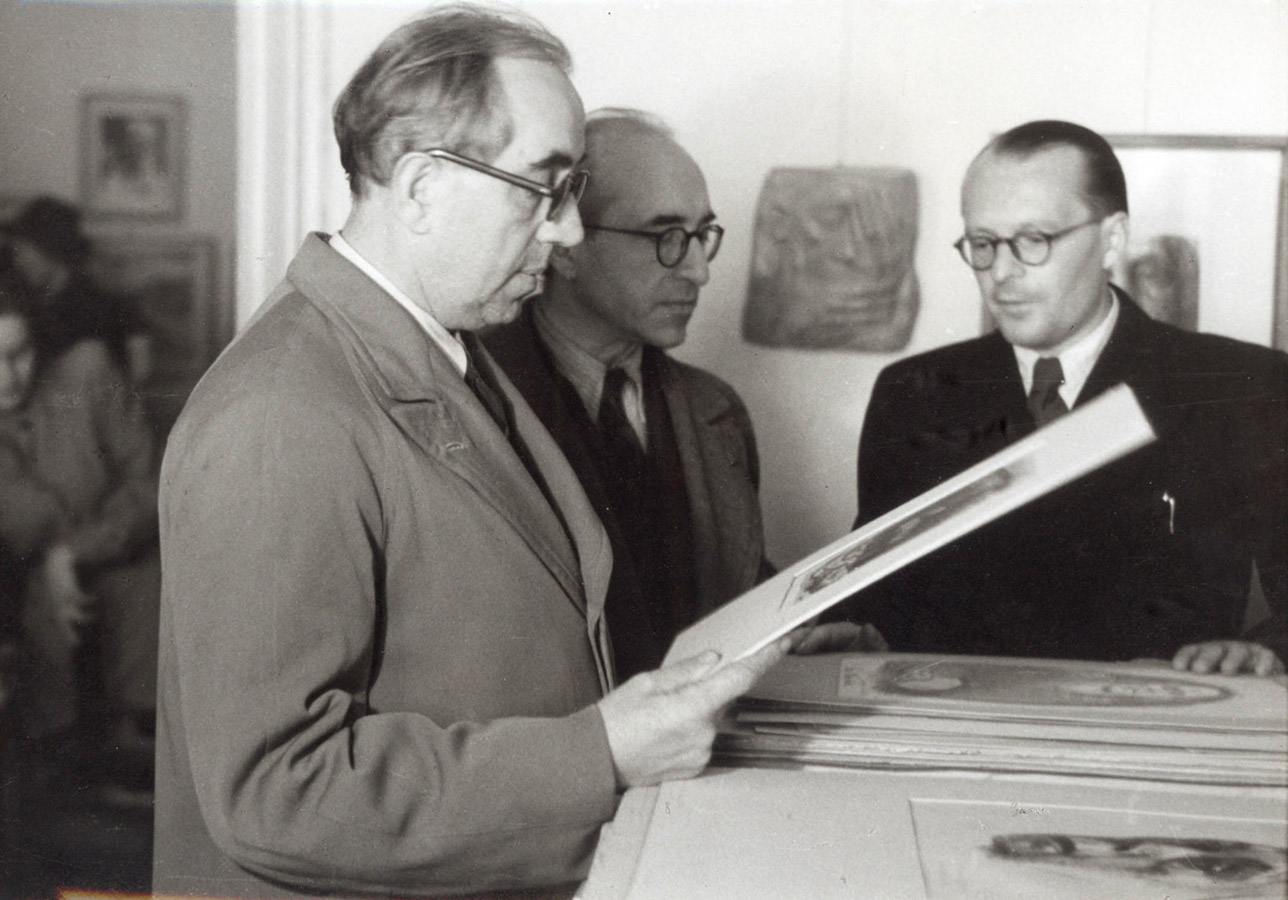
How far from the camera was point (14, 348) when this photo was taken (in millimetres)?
1604

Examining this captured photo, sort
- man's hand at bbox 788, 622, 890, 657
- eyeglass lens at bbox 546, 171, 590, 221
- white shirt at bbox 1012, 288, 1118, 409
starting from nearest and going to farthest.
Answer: eyeglass lens at bbox 546, 171, 590, 221, man's hand at bbox 788, 622, 890, 657, white shirt at bbox 1012, 288, 1118, 409

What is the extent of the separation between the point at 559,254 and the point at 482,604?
101 centimetres

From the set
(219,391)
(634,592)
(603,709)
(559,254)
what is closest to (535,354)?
(559,254)

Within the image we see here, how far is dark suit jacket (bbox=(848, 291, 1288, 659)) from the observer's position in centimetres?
171

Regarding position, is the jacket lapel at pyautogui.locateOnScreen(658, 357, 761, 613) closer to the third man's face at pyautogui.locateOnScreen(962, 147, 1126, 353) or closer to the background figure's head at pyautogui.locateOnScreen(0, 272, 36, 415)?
the third man's face at pyautogui.locateOnScreen(962, 147, 1126, 353)

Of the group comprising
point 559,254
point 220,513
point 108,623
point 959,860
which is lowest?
point 108,623

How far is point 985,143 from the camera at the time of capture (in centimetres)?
194

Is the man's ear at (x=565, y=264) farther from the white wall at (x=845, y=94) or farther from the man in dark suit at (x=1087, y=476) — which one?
the man in dark suit at (x=1087, y=476)

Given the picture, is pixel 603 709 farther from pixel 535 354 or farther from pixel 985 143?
pixel 985 143

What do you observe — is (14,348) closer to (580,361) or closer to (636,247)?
(580,361)

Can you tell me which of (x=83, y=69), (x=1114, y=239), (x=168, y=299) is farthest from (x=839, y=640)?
(x=83, y=69)

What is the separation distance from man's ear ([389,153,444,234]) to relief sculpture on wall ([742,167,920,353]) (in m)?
1.00

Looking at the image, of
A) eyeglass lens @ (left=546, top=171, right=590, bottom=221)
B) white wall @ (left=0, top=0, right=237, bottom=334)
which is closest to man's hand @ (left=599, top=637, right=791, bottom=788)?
eyeglass lens @ (left=546, top=171, right=590, bottom=221)

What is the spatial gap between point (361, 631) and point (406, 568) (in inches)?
3.1
